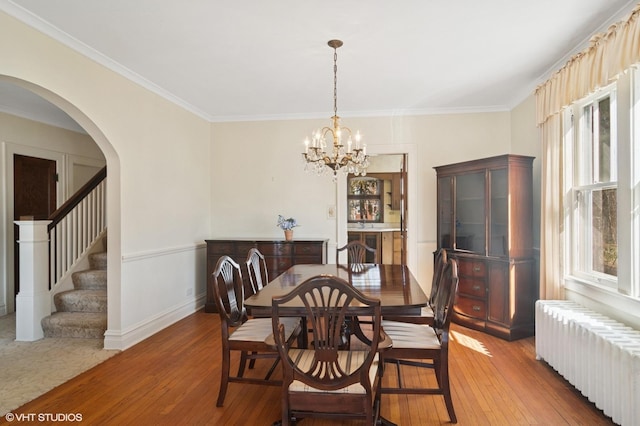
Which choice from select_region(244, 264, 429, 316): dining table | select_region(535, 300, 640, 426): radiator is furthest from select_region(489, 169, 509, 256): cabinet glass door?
select_region(244, 264, 429, 316): dining table

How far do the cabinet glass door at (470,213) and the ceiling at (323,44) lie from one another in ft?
3.41

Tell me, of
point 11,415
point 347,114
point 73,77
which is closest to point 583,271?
point 347,114

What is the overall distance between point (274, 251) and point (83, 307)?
222 cm

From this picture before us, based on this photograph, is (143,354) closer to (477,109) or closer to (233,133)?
(233,133)

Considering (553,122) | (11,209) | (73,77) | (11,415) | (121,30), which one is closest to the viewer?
(11,415)

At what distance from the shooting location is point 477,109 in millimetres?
4848

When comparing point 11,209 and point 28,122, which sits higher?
point 28,122

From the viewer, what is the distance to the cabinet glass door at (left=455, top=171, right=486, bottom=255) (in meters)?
4.09

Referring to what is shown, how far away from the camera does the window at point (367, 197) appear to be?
7.72m

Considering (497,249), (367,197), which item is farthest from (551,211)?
(367,197)

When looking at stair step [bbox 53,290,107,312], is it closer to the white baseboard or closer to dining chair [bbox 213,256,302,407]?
the white baseboard

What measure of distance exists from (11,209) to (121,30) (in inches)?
136

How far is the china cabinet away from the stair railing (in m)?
4.53

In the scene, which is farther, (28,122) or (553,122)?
(28,122)
